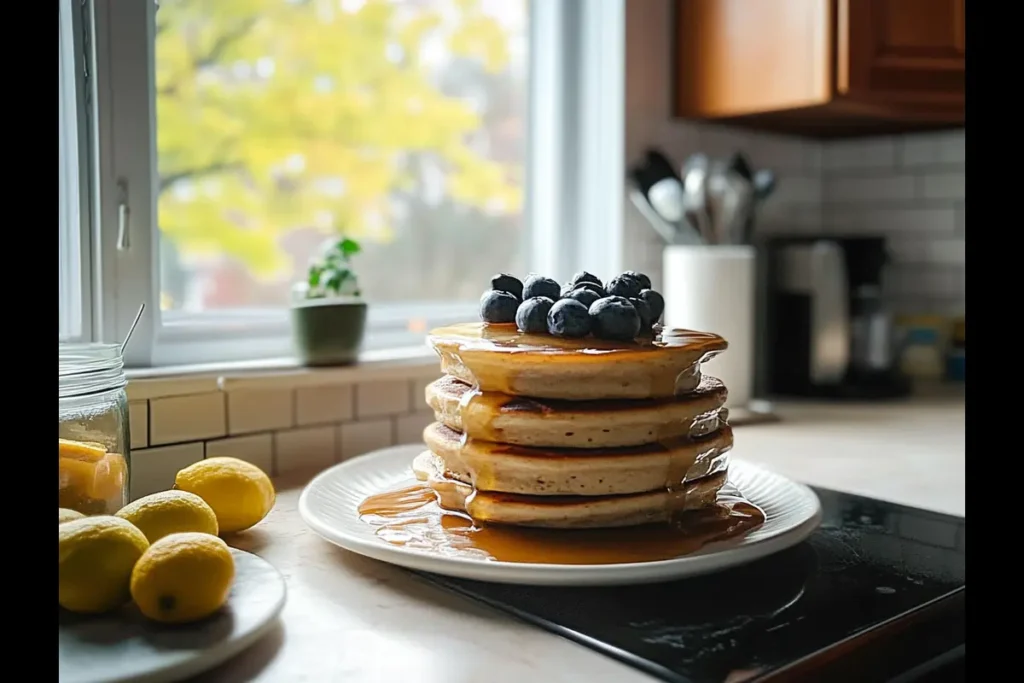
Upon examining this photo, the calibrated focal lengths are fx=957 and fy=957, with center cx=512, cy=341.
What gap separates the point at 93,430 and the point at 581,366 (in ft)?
1.56

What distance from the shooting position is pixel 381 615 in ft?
2.52

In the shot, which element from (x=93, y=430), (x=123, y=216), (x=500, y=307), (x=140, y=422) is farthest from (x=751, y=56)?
(x=93, y=430)

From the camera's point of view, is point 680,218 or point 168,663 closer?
point 168,663

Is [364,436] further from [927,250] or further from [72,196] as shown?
[927,250]

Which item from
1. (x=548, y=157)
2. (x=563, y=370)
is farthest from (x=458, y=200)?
(x=563, y=370)

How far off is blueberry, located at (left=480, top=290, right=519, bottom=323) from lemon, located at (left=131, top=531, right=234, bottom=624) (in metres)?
0.41

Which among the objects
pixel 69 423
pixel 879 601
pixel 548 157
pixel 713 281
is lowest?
pixel 879 601

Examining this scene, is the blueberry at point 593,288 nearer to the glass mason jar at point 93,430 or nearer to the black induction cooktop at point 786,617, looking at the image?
the black induction cooktop at point 786,617

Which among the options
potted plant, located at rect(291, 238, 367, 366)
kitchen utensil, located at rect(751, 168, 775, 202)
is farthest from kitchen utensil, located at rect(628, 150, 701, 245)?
potted plant, located at rect(291, 238, 367, 366)

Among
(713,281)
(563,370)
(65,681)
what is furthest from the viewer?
(713,281)

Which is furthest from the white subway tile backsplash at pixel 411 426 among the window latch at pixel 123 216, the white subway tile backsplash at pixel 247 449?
the window latch at pixel 123 216

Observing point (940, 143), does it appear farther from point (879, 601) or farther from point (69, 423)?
point (69, 423)

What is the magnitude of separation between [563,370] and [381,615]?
27 centimetres

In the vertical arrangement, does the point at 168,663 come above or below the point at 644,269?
below
